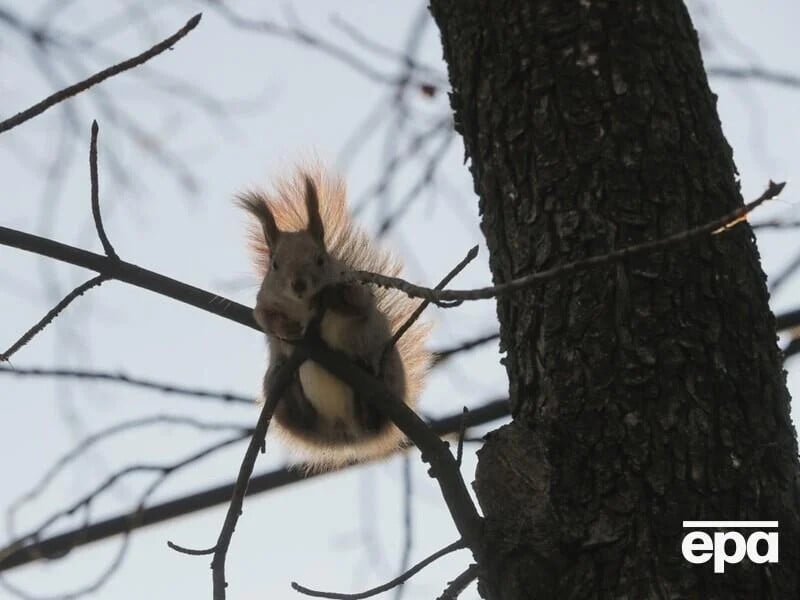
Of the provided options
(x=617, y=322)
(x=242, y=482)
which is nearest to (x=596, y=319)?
(x=617, y=322)

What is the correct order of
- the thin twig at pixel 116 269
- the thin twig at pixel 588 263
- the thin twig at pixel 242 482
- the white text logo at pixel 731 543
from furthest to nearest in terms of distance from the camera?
the thin twig at pixel 116 269, the thin twig at pixel 242 482, the white text logo at pixel 731 543, the thin twig at pixel 588 263

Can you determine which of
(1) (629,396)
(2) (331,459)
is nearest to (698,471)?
(1) (629,396)

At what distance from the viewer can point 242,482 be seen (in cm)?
168

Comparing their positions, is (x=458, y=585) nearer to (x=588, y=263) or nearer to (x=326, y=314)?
(x=588, y=263)

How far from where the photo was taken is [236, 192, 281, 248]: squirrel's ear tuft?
2.79 meters

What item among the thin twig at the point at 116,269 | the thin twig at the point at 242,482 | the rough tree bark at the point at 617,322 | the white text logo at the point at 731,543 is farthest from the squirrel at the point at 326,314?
the white text logo at the point at 731,543

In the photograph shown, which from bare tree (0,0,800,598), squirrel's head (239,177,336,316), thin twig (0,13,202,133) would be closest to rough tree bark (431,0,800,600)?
bare tree (0,0,800,598)

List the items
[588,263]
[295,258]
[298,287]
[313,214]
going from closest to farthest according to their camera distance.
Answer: [588,263] < [298,287] < [295,258] < [313,214]

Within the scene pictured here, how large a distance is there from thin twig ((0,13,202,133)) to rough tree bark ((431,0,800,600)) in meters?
0.48

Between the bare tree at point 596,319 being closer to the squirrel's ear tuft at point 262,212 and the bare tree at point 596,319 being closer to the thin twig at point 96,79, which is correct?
Answer: the thin twig at point 96,79

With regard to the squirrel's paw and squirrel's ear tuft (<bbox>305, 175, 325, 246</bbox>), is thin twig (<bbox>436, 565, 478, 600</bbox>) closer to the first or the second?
the squirrel's paw

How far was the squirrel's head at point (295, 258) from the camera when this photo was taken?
254cm

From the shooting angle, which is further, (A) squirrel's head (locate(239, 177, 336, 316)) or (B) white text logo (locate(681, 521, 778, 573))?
(A) squirrel's head (locate(239, 177, 336, 316))

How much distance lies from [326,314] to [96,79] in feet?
3.34
